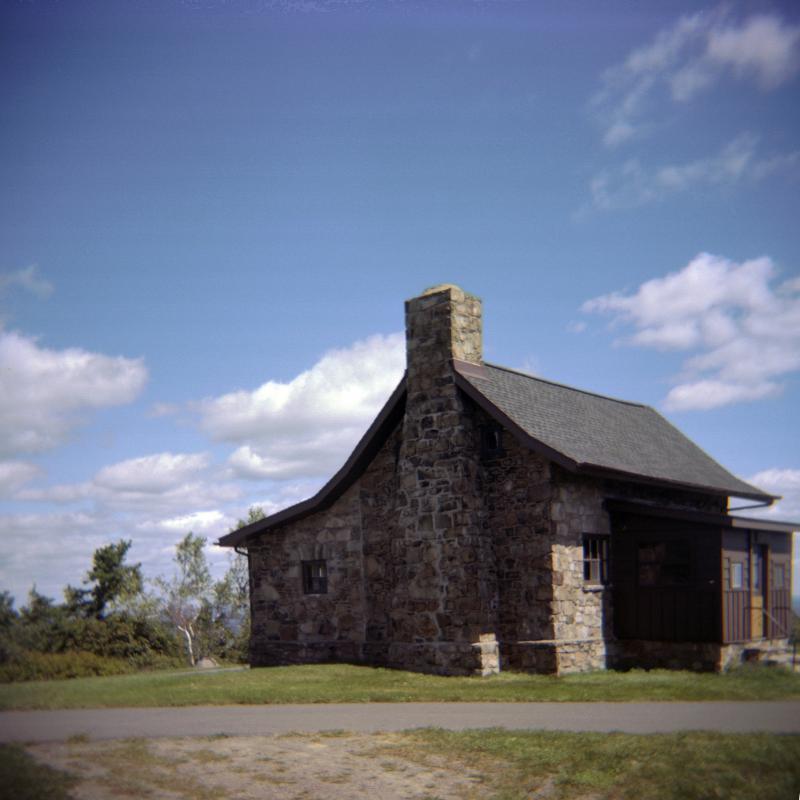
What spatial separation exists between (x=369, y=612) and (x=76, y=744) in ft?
40.6

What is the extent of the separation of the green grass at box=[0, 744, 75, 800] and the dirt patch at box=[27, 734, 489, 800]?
15 centimetres

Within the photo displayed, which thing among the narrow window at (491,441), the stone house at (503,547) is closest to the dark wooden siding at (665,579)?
the stone house at (503,547)

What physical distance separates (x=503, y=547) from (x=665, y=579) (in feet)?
12.1

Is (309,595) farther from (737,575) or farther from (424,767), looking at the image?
(424,767)

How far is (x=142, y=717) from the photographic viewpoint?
12.6 meters

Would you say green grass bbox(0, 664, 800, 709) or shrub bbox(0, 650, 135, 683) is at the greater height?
green grass bbox(0, 664, 800, 709)

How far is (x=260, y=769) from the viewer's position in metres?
9.27

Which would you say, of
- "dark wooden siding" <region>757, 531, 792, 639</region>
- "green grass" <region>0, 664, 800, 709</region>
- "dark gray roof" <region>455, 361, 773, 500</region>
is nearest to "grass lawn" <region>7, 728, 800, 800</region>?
"green grass" <region>0, 664, 800, 709</region>

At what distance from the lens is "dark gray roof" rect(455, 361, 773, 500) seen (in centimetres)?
1955

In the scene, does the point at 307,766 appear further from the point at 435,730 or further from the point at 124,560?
the point at 124,560

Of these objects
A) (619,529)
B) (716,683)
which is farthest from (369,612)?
(716,683)

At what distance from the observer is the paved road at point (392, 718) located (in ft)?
37.0

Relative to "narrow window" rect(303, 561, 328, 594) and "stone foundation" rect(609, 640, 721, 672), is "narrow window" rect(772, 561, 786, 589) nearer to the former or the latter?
"stone foundation" rect(609, 640, 721, 672)

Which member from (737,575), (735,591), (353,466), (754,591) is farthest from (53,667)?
(754,591)
